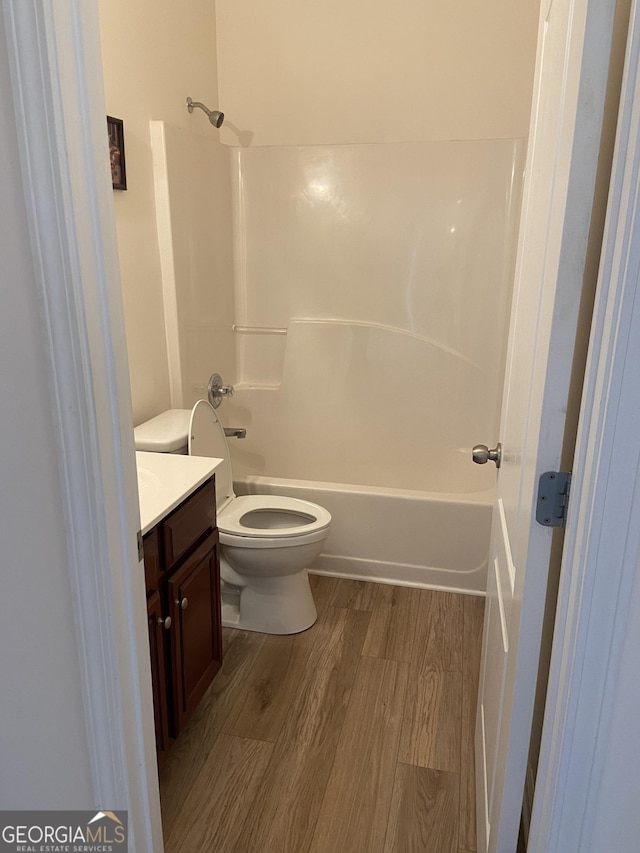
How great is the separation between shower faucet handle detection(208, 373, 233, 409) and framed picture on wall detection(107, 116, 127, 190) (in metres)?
0.94

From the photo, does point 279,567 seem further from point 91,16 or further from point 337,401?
point 91,16

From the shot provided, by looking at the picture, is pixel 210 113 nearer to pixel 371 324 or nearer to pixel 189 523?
pixel 371 324

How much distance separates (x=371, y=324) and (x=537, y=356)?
221 cm

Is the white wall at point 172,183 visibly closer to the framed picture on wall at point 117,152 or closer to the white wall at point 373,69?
the framed picture on wall at point 117,152

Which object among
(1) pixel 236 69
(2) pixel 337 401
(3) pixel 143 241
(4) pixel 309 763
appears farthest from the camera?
(2) pixel 337 401

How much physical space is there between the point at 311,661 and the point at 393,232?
201 centimetres

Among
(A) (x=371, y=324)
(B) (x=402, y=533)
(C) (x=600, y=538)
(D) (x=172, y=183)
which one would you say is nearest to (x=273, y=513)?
(B) (x=402, y=533)

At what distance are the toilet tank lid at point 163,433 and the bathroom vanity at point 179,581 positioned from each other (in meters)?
0.11

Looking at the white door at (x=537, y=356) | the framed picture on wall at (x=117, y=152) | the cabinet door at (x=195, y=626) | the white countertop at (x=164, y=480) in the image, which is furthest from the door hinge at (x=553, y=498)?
the framed picture on wall at (x=117, y=152)

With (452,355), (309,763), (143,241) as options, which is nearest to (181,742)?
(309,763)

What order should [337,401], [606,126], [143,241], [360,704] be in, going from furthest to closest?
1. [337,401]
2. [143,241]
3. [360,704]
4. [606,126]

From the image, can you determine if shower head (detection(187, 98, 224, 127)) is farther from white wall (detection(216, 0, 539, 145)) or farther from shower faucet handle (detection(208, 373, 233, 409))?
shower faucet handle (detection(208, 373, 233, 409))

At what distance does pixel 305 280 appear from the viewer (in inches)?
126

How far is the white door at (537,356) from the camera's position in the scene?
2.65 ft
